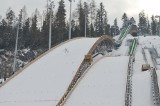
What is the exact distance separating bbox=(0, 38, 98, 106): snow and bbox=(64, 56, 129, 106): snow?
4.71 ft

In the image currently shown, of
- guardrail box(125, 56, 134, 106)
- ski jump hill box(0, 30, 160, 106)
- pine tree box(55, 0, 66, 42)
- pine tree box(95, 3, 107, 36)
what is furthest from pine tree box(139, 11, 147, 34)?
guardrail box(125, 56, 134, 106)

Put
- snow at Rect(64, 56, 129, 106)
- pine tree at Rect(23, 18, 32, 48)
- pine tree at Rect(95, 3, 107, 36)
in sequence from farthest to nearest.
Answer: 1. pine tree at Rect(95, 3, 107, 36)
2. pine tree at Rect(23, 18, 32, 48)
3. snow at Rect(64, 56, 129, 106)

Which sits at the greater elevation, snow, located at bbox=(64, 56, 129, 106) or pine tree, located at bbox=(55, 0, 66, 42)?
pine tree, located at bbox=(55, 0, 66, 42)

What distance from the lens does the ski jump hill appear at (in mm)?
22422

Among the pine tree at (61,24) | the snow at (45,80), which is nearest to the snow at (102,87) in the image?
the snow at (45,80)

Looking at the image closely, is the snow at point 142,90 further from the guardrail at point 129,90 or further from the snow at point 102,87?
the snow at point 102,87

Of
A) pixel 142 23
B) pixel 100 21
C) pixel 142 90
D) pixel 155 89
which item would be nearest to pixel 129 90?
pixel 142 90

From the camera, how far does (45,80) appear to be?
27.8m

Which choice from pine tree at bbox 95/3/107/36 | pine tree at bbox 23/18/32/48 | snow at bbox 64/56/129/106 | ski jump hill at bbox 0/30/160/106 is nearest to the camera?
snow at bbox 64/56/129/106

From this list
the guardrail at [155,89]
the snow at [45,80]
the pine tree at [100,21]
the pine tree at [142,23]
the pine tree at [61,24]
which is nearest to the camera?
the guardrail at [155,89]

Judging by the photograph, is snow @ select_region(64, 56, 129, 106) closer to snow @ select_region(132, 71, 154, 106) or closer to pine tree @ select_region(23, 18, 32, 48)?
snow @ select_region(132, 71, 154, 106)

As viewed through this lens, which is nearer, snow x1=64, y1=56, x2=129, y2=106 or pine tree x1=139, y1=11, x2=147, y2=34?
snow x1=64, y1=56, x2=129, y2=106

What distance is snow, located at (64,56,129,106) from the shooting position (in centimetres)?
2205

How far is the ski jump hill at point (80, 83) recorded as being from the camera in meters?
22.4
